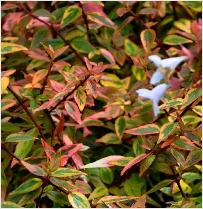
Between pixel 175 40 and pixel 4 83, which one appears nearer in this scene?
pixel 4 83

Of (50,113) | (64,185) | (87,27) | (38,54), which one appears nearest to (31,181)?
(64,185)

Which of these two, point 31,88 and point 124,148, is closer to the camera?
point 31,88

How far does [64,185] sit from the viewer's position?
105 centimetres

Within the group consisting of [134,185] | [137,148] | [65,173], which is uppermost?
[65,173]

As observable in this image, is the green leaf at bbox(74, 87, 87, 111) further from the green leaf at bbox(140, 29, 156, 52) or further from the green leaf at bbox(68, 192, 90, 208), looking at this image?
the green leaf at bbox(140, 29, 156, 52)

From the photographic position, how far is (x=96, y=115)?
4.46ft

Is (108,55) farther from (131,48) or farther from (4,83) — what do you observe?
(4,83)

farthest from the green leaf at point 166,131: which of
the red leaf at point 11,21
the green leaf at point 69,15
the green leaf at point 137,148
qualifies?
the red leaf at point 11,21

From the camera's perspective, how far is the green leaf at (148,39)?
1.39 m

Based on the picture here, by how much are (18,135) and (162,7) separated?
69 cm

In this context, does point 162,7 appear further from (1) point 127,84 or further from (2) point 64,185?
(2) point 64,185

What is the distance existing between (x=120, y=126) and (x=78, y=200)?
1.15 ft

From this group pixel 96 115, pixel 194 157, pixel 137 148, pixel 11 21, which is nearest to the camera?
pixel 194 157

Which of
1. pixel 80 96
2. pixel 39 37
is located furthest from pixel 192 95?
pixel 39 37
